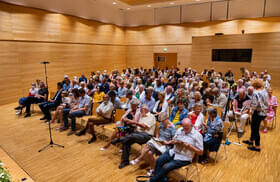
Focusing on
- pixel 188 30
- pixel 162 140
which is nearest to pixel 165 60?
pixel 188 30

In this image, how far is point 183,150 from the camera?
3.43 m

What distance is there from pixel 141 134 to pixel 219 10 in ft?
43.7

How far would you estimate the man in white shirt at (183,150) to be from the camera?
3320mm

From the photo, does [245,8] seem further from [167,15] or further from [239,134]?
[239,134]

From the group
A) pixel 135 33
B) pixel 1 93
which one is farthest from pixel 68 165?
pixel 135 33

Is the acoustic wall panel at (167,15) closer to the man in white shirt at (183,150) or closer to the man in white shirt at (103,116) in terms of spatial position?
the man in white shirt at (103,116)

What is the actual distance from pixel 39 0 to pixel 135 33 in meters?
8.57

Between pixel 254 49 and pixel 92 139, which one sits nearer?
pixel 92 139

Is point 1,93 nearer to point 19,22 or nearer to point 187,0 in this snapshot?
point 19,22

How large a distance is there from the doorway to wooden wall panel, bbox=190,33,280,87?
109 inches

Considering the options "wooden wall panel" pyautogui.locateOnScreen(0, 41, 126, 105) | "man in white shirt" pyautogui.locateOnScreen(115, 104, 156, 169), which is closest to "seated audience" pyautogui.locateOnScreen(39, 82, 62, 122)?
"wooden wall panel" pyautogui.locateOnScreen(0, 41, 126, 105)

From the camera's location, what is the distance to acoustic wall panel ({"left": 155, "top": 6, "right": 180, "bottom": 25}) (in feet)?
51.6

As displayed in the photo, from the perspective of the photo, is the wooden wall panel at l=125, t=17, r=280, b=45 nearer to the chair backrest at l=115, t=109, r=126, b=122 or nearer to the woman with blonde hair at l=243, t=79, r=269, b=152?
the woman with blonde hair at l=243, t=79, r=269, b=152

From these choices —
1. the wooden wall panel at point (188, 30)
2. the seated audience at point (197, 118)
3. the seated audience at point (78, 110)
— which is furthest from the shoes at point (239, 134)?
the wooden wall panel at point (188, 30)
